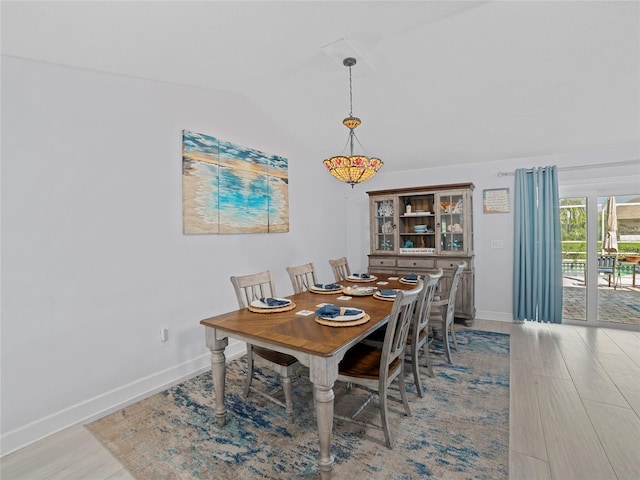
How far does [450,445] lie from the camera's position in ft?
6.01

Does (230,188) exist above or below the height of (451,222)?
above

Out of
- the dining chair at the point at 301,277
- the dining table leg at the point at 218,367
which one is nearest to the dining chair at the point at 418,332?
the dining chair at the point at 301,277

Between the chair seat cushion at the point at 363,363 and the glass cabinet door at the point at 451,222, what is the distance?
8.54ft

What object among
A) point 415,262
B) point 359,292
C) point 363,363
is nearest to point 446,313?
point 359,292

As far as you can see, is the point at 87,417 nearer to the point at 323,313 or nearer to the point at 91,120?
the point at 323,313

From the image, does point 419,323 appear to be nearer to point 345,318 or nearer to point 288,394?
point 345,318

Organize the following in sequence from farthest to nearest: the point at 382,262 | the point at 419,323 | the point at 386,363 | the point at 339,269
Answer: the point at 382,262 < the point at 339,269 < the point at 419,323 < the point at 386,363

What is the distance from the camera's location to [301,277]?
309cm

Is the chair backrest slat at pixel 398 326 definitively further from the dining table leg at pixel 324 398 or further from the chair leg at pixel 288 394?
the chair leg at pixel 288 394

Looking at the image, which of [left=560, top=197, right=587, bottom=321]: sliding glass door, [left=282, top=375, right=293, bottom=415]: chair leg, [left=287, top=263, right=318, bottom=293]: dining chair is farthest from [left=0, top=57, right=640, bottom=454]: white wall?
[left=560, top=197, right=587, bottom=321]: sliding glass door

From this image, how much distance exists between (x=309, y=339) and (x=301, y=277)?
4.81ft

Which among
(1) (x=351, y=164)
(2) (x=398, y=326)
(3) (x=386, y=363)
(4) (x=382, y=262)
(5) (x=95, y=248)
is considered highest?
(1) (x=351, y=164)

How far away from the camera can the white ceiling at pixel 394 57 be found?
189 cm

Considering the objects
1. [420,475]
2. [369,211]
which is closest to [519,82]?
[369,211]
